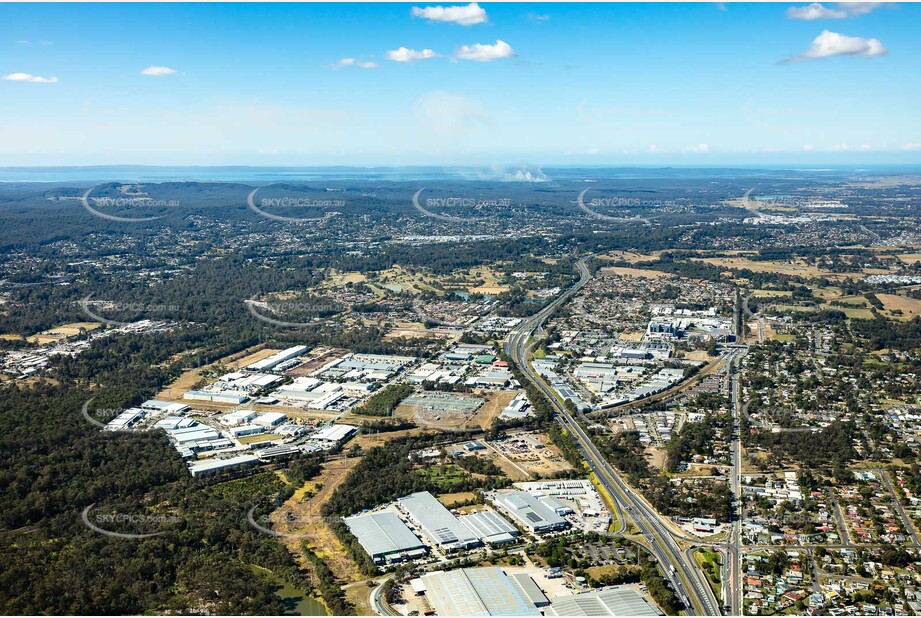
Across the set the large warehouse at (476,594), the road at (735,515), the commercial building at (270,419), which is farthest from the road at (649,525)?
the commercial building at (270,419)

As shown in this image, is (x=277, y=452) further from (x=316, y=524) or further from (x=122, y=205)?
(x=122, y=205)

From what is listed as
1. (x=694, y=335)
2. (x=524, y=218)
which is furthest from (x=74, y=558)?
(x=524, y=218)

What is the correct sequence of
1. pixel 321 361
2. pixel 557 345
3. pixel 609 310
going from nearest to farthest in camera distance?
pixel 321 361
pixel 557 345
pixel 609 310

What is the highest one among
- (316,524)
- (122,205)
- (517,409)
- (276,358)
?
(122,205)

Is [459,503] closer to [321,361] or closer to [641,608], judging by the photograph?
[641,608]

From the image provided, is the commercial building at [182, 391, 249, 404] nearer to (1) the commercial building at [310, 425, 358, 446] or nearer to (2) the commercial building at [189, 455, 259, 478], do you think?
(1) the commercial building at [310, 425, 358, 446]

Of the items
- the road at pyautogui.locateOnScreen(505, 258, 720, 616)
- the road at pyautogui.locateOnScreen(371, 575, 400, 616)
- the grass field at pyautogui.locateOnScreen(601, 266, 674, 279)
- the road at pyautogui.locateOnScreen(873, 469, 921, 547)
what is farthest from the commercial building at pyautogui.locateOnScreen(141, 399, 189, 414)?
the grass field at pyautogui.locateOnScreen(601, 266, 674, 279)

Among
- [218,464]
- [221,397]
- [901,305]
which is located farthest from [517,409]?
[901,305]
